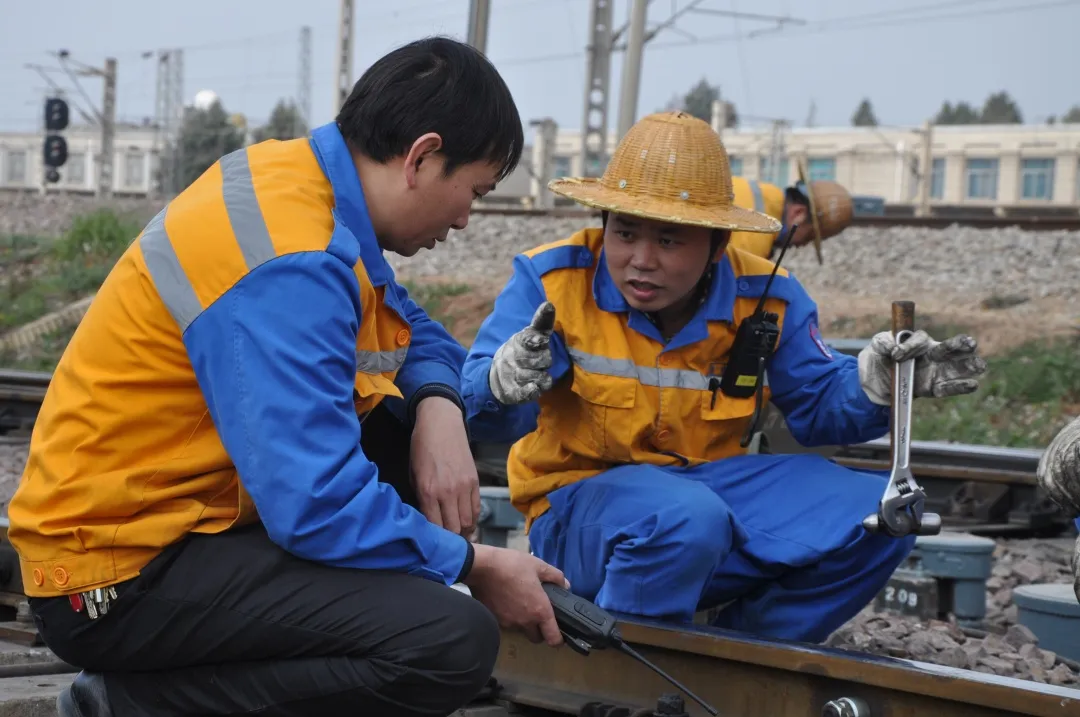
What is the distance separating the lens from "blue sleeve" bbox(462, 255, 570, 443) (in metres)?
3.79

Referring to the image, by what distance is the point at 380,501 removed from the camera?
8.22 feet

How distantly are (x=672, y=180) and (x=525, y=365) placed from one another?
0.77 m

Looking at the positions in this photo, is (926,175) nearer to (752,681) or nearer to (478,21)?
(478,21)

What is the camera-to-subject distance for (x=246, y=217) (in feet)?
8.29

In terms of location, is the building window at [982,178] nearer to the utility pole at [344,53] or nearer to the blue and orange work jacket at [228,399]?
the utility pole at [344,53]

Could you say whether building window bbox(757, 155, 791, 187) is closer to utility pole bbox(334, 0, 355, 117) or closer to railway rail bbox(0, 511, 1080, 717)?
utility pole bbox(334, 0, 355, 117)

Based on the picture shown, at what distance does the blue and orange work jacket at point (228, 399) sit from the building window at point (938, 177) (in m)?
64.9

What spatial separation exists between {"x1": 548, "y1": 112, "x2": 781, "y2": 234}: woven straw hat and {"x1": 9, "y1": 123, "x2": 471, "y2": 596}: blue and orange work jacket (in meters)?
1.34

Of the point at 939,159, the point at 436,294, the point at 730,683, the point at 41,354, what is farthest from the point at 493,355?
the point at 939,159

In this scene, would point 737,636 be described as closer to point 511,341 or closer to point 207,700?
point 511,341

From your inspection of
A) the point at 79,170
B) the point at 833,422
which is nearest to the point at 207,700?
the point at 833,422

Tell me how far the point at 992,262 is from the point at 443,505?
A: 14.6 metres

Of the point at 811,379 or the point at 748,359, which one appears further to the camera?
the point at 811,379

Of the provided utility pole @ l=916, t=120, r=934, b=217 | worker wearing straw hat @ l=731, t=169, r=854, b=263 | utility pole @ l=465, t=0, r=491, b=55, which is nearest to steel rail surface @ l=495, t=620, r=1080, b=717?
worker wearing straw hat @ l=731, t=169, r=854, b=263
